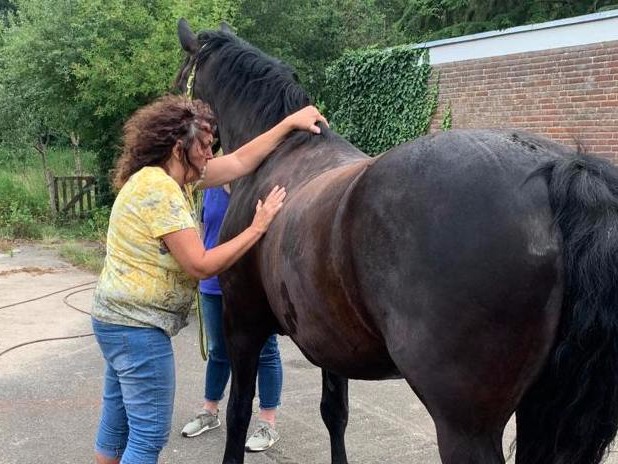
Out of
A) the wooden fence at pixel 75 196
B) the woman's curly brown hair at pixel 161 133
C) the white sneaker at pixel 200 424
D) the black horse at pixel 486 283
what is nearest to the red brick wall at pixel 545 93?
the white sneaker at pixel 200 424

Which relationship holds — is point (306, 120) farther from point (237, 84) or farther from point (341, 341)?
→ point (341, 341)

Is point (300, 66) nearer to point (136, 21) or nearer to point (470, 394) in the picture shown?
point (136, 21)

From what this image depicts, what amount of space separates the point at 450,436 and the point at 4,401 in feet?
11.6

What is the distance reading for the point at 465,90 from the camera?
9.44 m

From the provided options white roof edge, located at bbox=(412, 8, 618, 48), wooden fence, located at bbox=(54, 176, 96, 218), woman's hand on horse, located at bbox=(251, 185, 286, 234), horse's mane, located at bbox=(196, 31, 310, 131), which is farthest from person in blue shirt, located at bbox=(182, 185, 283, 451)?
wooden fence, located at bbox=(54, 176, 96, 218)

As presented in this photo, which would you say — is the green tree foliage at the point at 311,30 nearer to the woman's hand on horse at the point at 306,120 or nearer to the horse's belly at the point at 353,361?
the woman's hand on horse at the point at 306,120

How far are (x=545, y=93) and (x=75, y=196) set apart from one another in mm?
9226

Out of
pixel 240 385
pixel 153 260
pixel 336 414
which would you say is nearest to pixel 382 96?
pixel 336 414

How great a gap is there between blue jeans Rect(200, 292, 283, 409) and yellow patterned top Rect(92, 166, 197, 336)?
3.83ft

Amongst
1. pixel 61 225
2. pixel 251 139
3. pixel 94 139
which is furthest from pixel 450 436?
pixel 61 225

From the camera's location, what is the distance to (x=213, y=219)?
3580 mm

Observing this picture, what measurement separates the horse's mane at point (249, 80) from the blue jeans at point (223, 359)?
41.4 inches

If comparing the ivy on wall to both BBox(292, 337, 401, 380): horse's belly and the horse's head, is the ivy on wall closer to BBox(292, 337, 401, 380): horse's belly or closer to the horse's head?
the horse's head

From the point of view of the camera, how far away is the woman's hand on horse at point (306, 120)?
120 inches
